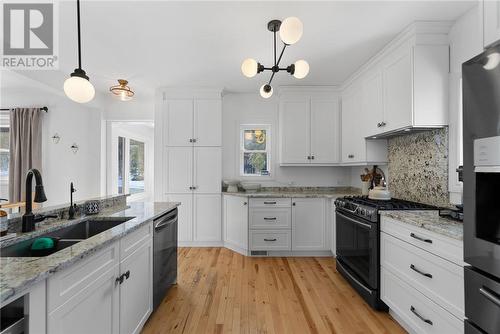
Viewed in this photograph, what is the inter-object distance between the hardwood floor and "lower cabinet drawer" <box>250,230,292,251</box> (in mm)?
270

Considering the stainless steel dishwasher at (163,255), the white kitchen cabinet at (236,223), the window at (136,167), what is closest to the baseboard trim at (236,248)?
the white kitchen cabinet at (236,223)

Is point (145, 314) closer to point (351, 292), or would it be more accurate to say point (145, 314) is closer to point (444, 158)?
point (351, 292)

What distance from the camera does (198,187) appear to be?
12.6ft

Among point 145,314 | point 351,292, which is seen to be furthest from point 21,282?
point 351,292

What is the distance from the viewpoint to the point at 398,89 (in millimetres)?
2334

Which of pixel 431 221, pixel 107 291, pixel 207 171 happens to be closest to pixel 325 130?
pixel 207 171

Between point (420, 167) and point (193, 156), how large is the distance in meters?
3.06

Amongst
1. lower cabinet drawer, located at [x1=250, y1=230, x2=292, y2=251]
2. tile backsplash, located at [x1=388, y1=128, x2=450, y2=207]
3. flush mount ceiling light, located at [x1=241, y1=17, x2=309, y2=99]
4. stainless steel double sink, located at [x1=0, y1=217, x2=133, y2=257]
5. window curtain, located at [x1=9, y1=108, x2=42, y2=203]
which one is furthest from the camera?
window curtain, located at [x1=9, y1=108, x2=42, y2=203]

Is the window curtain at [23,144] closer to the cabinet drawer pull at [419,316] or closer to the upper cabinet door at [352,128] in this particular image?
the upper cabinet door at [352,128]

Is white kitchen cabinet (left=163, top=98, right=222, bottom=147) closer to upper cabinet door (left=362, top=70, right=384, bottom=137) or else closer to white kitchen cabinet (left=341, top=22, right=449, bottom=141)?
upper cabinet door (left=362, top=70, right=384, bottom=137)

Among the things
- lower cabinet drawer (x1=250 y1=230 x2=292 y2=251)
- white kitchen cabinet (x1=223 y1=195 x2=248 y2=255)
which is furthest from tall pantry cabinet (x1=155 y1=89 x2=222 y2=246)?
lower cabinet drawer (x1=250 y1=230 x2=292 y2=251)

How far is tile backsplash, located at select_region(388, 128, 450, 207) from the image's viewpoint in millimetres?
2191

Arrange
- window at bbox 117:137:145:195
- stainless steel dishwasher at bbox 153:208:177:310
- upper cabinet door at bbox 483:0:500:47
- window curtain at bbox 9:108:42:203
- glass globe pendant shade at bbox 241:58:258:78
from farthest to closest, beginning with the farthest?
window at bbox 117:137:145:195 < window curtain at bbox 9:108:42:203 < stainless steel dishwasher at bbox 153:208:177:310 < glass globe pendant shade at bbox 241:58:258:78 < upper cabinet door at bbox 483:0:500:47

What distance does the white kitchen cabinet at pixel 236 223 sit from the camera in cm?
346
